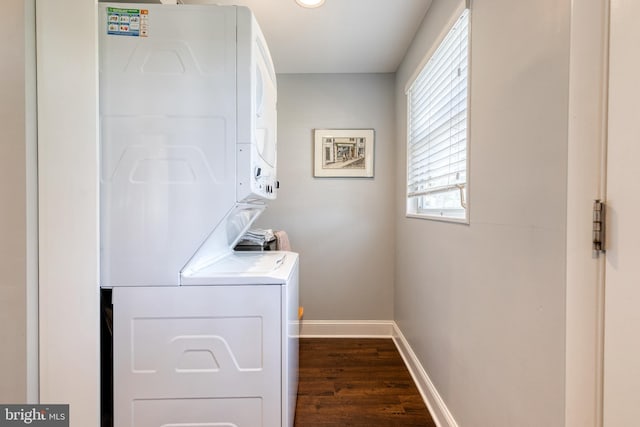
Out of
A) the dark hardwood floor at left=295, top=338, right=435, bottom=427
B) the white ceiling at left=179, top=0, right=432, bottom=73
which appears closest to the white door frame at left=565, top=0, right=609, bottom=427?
the dark hardwood floor at left=295, top=338, right=435, bottom=427

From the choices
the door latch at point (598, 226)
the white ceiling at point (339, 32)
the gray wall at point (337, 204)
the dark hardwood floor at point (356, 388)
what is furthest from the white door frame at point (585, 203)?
the gray wall at point (337, 204)

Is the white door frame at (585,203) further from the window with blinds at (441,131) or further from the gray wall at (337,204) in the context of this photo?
the gray wall at (337,204)

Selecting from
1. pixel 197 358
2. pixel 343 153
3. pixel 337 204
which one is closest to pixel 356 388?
pixel 197 358

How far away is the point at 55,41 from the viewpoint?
40.5 inches

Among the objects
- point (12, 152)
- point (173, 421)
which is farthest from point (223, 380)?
point (12, 152)

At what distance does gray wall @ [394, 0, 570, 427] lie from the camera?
79 centimetres

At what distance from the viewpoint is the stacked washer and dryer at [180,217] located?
1.08m

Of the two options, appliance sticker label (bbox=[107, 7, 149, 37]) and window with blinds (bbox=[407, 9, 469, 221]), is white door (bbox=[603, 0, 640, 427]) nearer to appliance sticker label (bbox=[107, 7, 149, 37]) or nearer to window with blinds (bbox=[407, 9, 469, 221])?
window with blinds (bbox=[407, 9, 469, 221])

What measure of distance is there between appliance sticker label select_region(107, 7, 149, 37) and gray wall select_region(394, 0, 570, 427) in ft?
4.43

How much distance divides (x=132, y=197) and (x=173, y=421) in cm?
88

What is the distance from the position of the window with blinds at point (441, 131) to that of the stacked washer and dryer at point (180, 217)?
39.6 inches

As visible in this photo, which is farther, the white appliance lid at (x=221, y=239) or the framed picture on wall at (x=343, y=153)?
the framed picture on wall at (x=343, y=153)

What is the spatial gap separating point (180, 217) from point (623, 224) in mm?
1344

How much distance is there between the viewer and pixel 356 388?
1.88 m
